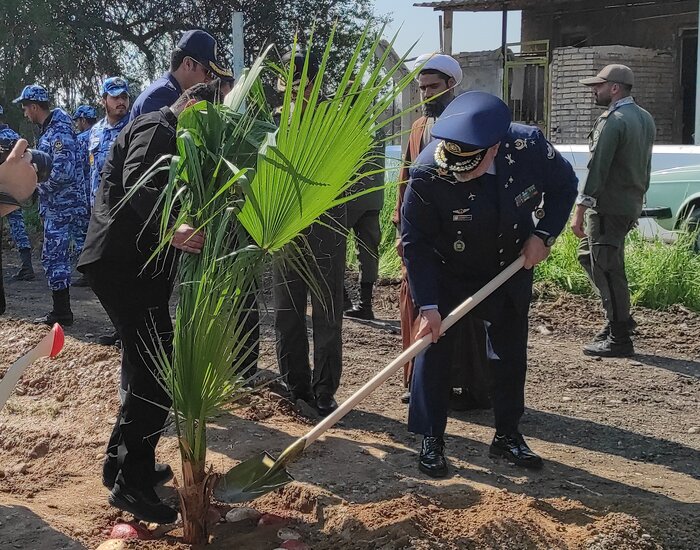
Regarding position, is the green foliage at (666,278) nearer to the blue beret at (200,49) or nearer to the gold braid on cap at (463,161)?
the gold braid on cap at (463,161)

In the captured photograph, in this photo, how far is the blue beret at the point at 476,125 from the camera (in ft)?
11.5

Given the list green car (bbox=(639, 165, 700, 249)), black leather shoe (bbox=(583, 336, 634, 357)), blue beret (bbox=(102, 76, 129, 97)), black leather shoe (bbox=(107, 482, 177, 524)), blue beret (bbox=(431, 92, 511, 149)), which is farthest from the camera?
Result: green car (bbox=(639, 165, 700, 249))

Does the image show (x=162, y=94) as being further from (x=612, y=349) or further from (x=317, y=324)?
(x=612, y=349)

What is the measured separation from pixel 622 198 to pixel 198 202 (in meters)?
4.05

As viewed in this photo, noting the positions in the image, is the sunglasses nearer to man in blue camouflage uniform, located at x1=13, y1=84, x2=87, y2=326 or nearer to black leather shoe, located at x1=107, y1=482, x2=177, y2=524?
black leather shoe, located at x1=107, y1=482, x2=177, y2=524

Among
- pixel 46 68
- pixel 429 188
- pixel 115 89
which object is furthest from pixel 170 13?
pixel 429 188

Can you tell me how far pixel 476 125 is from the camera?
3.53 meters

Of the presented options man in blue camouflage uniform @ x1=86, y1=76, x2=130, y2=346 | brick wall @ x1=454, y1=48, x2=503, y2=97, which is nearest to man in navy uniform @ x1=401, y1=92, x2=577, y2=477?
man in blue camouflage uniform @ x1=86, y1=76, x2=130, y2=346

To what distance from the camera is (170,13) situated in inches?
685

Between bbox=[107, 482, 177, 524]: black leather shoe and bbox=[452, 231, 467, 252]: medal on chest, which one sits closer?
bbox=[107, 482, 177, 524]: black leather shoe

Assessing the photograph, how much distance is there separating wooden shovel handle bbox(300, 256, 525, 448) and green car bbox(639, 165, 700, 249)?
5.34 m

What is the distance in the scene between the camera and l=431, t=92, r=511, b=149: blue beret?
11.5ft

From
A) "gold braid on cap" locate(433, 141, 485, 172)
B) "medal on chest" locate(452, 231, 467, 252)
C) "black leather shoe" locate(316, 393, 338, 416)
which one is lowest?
"black leather shoe" locate(316, 393, 338, 416)

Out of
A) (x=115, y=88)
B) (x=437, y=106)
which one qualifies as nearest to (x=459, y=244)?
(x=437, y=106)
